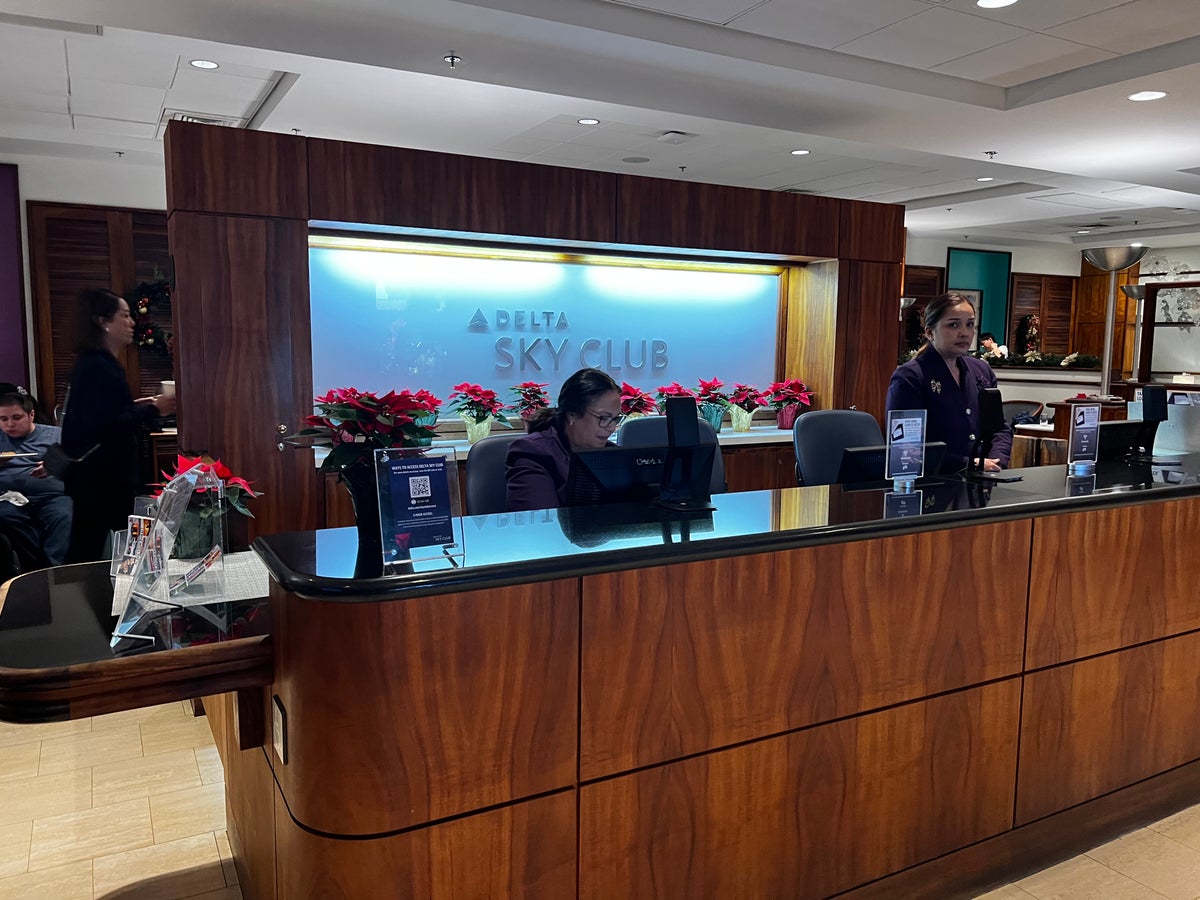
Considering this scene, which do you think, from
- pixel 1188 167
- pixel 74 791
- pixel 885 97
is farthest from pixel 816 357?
pixel 74 791

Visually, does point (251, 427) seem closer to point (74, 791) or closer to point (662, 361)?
point (74, 791)

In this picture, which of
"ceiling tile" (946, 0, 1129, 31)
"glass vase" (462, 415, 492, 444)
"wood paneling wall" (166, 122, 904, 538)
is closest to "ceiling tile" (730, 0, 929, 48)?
"ceiling tile" (946, 0, 1129, 31)

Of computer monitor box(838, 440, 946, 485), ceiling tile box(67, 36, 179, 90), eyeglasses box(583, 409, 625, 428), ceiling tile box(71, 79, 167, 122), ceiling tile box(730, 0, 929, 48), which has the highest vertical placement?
ceiling tile box(730, 0, 929, 48)

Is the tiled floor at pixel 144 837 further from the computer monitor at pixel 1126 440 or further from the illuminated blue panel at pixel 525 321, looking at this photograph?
the illuminated blue panel at pixel 525 321

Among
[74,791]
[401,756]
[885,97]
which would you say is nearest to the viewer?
[401,756]

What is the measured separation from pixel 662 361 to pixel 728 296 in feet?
2.12

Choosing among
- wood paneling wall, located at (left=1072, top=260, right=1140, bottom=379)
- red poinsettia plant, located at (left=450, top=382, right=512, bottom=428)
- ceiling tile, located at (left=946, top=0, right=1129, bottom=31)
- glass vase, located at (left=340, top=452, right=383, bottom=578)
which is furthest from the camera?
wood paneling wall, located at (left=1072, top=260, right=1140, bottom=379)

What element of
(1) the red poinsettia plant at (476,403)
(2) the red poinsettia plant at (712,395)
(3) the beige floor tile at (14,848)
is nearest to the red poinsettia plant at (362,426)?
(3) the beige floor tile at (14,848)

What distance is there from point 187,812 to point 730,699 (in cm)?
179

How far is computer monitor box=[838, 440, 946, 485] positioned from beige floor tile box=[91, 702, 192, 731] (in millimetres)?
2565

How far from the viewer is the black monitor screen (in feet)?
7.38

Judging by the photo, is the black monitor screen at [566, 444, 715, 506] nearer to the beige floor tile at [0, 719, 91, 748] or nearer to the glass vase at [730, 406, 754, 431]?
the beige floor tile at [0, 719, 91, 748]

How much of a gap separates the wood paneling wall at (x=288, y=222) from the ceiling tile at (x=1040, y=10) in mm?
1673

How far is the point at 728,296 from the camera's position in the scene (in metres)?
6.00
